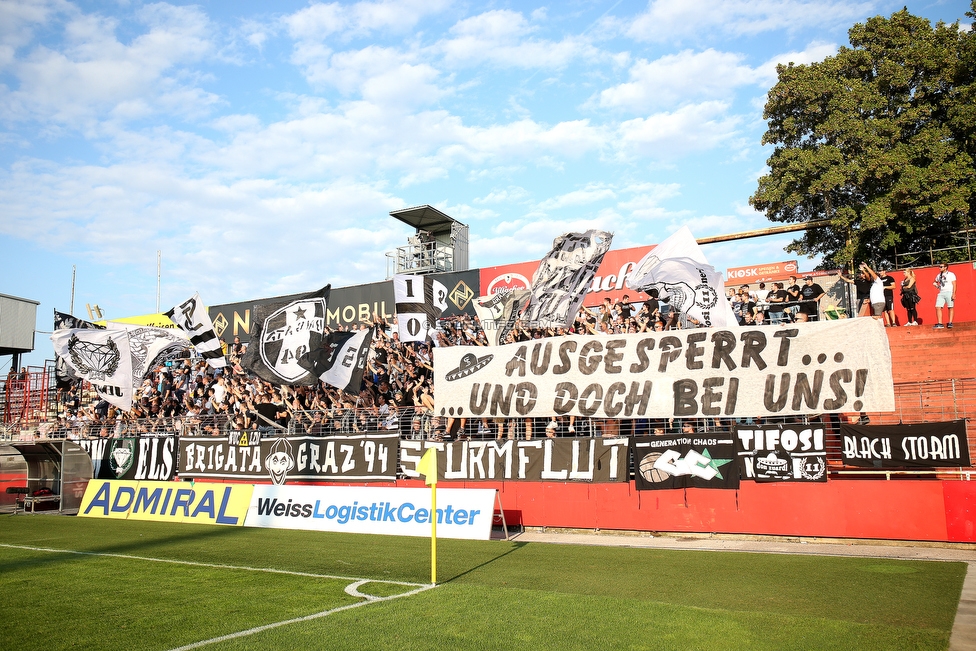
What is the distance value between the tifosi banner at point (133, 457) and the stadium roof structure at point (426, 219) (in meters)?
15.3

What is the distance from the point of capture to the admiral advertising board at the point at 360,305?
88.9ft

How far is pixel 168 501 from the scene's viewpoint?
18.5 m

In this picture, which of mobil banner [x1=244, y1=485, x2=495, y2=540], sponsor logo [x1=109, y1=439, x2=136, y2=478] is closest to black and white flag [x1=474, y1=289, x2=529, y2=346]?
mobil banner [x1=244, y1=485, x2=495, y2=540]

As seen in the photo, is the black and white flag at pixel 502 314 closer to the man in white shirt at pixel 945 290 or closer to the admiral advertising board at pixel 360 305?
the admiral advertising board at pixel 360 305

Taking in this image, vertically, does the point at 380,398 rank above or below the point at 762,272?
below

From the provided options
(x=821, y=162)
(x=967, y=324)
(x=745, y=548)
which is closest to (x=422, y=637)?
(x=745, y=548)

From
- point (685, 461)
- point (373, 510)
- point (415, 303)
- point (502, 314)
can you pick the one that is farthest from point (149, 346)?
point (685, 461)

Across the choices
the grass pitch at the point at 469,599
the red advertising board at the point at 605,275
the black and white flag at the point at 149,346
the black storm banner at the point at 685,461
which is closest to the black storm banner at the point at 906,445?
the black storm banner at the point at 685,461

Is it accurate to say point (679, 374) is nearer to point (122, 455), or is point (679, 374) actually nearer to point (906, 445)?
point (906, 445)

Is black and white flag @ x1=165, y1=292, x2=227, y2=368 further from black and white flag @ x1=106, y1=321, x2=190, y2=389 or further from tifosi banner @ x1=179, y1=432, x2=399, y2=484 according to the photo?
tifosi banner @ x1=179, y1=432, x2=399, y2=484

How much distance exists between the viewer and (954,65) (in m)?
23.3

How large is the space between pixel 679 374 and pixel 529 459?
402cm

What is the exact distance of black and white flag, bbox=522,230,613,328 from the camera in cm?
1532

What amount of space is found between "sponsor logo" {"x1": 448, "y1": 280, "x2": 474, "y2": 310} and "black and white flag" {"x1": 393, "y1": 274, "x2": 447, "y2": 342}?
902 cm
